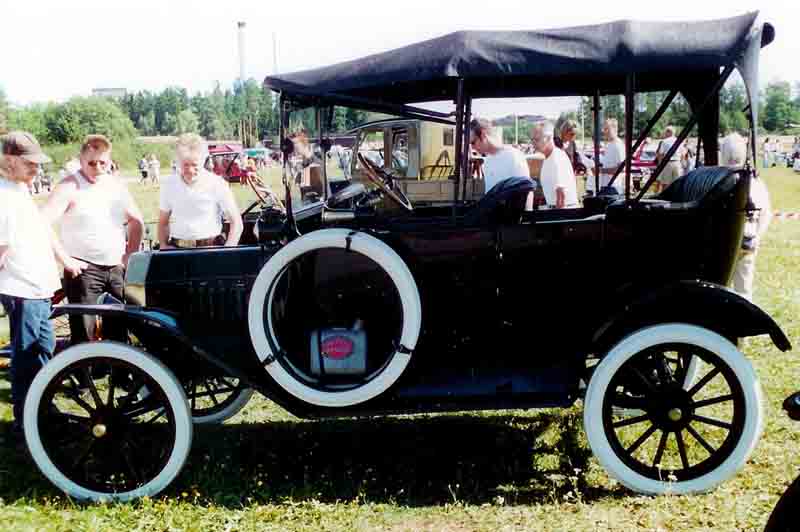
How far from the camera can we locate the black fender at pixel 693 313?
134 inches

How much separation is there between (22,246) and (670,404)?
3.42 meters

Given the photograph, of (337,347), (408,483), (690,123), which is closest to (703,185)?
(690,123)

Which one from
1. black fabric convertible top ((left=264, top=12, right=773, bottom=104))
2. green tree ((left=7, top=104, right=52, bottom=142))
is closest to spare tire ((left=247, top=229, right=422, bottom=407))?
black fabric convertible top ((left=264, top=12, right=773, bottom=104))

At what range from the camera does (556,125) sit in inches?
179

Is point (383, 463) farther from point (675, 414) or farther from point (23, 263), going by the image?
point (23, 263)

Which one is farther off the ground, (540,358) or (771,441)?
(540,358)

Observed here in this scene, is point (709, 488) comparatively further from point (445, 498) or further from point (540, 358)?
point (445, 498)

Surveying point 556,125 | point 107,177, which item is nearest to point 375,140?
point 556,125

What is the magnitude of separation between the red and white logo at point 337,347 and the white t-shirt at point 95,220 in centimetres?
211

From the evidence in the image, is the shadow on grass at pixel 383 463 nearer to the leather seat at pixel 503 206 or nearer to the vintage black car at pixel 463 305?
the vintage black car at pixel 463 305

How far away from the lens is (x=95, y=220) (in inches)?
191

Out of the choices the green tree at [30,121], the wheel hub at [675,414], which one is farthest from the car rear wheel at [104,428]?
the green tree at [30,121]

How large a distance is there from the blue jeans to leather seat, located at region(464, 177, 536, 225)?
7.86ft

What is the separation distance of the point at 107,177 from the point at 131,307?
160 cm
